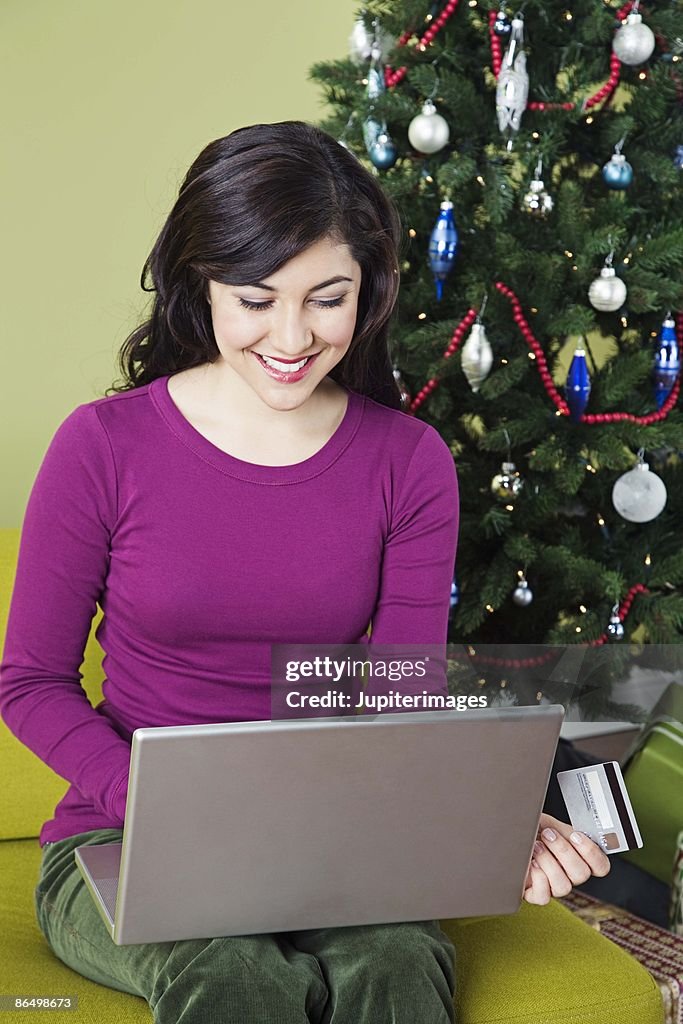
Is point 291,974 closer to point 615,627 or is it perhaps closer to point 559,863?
point 559,863

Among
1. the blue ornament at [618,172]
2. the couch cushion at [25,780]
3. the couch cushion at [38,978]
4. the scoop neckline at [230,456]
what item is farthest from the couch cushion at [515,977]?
the blue ornament at [618,172]

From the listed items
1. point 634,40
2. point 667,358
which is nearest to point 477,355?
point 667,358

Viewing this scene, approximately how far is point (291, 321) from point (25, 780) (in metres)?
0.78

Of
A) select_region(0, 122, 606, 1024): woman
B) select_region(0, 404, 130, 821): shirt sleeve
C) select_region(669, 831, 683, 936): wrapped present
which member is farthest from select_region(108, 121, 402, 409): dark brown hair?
select_region(669, 831, 683, 936): wrapped present

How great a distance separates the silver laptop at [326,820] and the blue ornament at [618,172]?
118cm

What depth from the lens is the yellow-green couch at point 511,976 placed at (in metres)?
1.20

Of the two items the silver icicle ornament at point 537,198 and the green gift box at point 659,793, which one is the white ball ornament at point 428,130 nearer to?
the silver icicle ornament at point 537,198

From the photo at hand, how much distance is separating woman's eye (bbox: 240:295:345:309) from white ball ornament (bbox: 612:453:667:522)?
2.77 ft

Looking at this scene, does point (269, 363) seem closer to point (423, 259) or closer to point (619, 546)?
point (423, 259)

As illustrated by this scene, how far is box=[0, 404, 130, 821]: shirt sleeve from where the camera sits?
4.17 feet

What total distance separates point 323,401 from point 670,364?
0.74 meters

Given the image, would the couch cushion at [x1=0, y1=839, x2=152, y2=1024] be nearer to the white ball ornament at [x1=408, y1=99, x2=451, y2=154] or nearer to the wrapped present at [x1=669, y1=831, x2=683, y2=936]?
the wrapped present at [x1=669, y1=831, x2=683, y2=936]

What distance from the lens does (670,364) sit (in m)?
1.97

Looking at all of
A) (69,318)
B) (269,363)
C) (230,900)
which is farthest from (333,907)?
(69,318)
